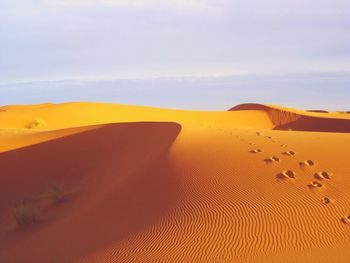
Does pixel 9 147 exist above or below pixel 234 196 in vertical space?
below

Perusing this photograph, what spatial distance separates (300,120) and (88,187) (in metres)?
28.3

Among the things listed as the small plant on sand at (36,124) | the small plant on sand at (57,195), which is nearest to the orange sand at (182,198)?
the small plant on sand at (57,195)

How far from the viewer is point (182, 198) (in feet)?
27.8

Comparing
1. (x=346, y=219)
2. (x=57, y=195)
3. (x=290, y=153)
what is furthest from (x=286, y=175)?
(x=57, y=195)

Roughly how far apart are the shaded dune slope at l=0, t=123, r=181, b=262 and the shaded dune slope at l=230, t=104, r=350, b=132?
1942cm

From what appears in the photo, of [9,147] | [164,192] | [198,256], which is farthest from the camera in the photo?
[9,147]

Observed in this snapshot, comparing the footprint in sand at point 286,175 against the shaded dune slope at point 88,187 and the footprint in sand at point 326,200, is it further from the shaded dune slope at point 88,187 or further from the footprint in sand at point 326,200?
the shaded dune slope at point 88,187

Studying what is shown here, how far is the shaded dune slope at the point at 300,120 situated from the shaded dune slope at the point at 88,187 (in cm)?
1942

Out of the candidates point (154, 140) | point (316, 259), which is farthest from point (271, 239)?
point (154, 140)

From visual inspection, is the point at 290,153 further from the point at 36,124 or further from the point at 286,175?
the point at 36,124

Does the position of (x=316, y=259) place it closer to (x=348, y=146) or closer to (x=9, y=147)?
(x=348, y=146)

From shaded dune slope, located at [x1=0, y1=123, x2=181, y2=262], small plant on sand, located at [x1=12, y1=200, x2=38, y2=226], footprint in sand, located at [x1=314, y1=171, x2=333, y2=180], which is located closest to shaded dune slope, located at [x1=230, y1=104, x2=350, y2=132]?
shaded dune slope, located at [x1=0, y1=123, x2=181, y2=262]

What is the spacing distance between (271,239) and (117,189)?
160 inches

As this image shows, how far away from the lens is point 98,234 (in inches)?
302
